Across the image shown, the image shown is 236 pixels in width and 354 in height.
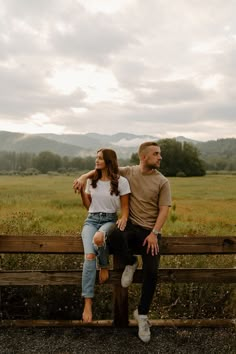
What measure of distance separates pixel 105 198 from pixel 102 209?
151mm

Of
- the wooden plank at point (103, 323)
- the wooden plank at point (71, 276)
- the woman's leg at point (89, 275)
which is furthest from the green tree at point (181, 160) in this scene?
the woman's leg at point (89, 275)

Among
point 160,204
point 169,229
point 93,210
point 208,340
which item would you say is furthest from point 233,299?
point 169,229

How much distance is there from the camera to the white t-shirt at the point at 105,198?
16.0 ft

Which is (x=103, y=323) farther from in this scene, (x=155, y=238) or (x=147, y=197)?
(x=147, y=197)

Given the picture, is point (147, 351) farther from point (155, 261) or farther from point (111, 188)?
point (111, 188)

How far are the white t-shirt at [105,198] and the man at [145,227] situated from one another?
0.16m

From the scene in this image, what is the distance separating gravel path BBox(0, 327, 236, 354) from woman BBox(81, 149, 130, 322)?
501 mm

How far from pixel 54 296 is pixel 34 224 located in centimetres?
401

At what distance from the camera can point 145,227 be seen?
4.83 meters

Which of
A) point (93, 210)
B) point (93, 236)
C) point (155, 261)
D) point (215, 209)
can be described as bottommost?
point (215, 209)

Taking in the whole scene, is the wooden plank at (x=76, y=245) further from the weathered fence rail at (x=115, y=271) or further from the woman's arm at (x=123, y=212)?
the woman's arm at (x=123, y=212)

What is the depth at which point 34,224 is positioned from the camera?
33.0ft

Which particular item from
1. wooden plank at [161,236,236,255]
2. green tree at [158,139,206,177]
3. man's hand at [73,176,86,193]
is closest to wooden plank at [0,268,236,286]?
wooden plank at [161,236,236,255]

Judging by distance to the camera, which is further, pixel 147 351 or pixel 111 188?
pixel 111 188
